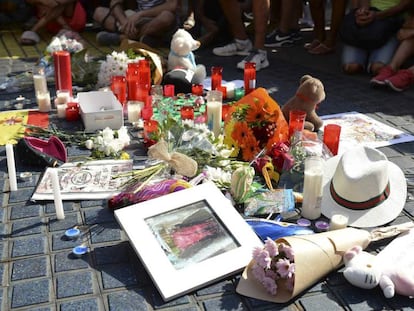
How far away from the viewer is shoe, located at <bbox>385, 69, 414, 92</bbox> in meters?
4.01

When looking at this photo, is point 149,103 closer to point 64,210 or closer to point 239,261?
point 64,210

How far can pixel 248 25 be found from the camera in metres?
5.98

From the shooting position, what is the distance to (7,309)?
1.76 m

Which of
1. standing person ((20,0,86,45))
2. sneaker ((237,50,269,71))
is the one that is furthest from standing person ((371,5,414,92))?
standing person ((20,0,86,45))

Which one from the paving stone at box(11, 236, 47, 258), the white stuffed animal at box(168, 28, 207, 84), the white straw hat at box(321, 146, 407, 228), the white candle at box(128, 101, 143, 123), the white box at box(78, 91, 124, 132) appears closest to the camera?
the paving stone at box(11, 236, 47, 258)

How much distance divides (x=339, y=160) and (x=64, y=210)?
124 cm

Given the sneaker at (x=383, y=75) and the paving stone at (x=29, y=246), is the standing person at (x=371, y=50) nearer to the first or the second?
the sneaker at (x=383, y=75)

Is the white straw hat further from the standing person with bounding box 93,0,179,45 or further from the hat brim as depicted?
the standing person with bounding box 93,0,179,45

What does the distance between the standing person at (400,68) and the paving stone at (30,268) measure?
2.99 metres

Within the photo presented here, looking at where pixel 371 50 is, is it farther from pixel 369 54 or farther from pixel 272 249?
pixel 272 249

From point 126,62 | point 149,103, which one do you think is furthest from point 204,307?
A: point 126,62

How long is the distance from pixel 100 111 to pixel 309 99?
122cm

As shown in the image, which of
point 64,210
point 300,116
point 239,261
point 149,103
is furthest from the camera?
point 149,103

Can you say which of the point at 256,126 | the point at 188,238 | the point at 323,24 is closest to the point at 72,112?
the point at 256,126
